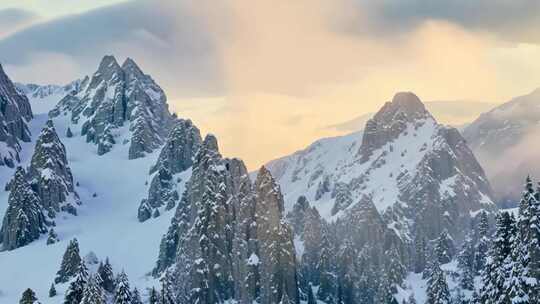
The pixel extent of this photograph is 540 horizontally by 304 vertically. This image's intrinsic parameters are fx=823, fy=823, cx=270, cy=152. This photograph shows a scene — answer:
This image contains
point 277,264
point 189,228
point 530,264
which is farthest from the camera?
point 189,228

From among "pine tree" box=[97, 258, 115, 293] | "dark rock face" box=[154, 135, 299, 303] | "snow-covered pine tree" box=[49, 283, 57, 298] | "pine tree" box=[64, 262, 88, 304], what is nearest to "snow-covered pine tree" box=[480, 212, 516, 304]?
"pine tree" box=[64, 262, 88, 304]

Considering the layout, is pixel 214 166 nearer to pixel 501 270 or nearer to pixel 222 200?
pixel 222 200

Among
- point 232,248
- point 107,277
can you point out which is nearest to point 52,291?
point 107,277

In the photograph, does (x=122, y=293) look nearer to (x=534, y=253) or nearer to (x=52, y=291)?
(x=534, y=253)

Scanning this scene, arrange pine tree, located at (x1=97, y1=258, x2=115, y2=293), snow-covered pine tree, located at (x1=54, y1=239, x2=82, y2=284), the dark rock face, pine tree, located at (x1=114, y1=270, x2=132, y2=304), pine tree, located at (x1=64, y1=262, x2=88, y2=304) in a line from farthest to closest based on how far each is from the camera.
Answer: the dark rock face → snow-covered pine tree, located at (x1=54, y1=239, x2=82, y2=284) → pine tree, located at (x1=97, y1=258, x2=115, y2=293) → pine tree, located at (x1=64, y1=262, x2=88, y2=304) → pine tree, located at (x1=114, y1=270, x2=132, y2=304)

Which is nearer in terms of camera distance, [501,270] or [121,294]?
[501,270]

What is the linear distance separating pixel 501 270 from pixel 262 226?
109538mm

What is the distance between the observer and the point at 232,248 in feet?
618

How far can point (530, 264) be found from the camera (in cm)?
7862

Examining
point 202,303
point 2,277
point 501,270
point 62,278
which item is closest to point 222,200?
point 202,303

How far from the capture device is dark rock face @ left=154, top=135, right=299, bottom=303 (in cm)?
A: 18100

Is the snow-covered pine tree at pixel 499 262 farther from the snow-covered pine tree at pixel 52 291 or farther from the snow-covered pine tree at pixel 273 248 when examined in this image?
the snow-covered pine tree at pixel 52 291

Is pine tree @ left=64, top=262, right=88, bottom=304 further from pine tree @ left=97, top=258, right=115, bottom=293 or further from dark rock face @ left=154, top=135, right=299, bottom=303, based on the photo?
Answer: dark rock face @ left=154, top=135, right=299, bottom=303

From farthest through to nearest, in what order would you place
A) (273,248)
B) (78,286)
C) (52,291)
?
(273,248), (52,291), (78,286)
